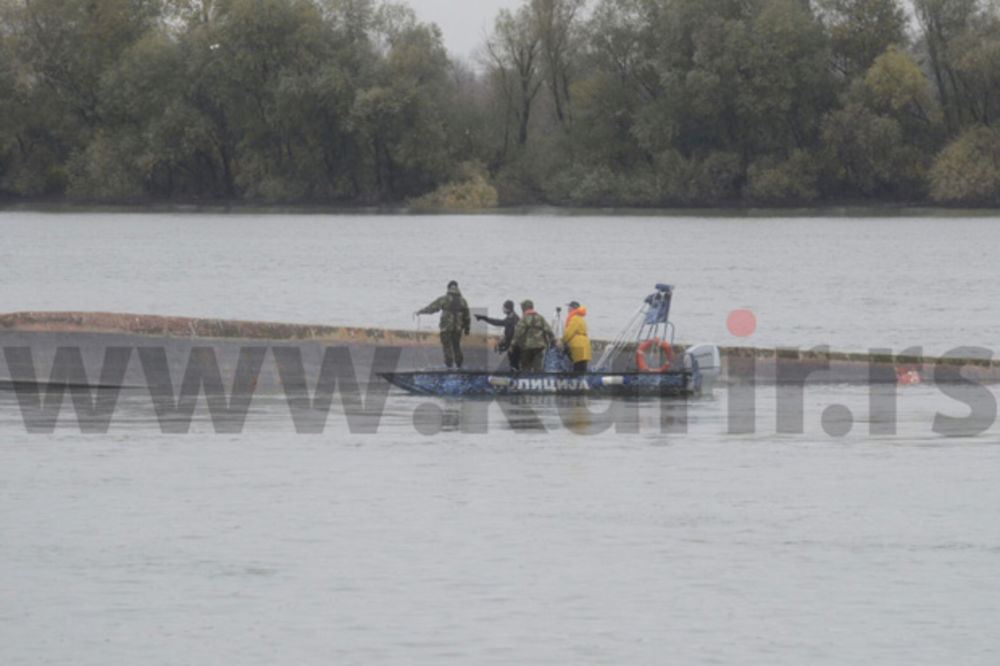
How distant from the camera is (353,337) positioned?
29.5m

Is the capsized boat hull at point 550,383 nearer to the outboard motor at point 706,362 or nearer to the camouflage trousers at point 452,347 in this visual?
the outboard motor at point 706,362

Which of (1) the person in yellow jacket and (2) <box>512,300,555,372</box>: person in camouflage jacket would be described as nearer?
(2) <box>512,300,555,372</box>: person in camouflage jacket

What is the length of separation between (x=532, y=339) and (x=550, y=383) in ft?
2.31

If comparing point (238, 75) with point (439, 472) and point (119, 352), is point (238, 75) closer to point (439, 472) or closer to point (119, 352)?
point (119, 352)

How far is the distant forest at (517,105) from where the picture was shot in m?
107

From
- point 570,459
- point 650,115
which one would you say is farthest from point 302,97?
point 570,459

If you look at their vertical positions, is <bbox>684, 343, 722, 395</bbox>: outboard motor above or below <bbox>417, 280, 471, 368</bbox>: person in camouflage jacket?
below

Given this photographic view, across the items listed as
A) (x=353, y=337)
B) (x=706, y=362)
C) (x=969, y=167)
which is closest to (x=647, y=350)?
(x=706, y=362)

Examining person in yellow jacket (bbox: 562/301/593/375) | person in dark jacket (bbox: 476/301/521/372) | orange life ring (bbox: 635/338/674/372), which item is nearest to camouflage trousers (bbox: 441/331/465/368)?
person in dark jacket (bbox: 476/301/521/372)

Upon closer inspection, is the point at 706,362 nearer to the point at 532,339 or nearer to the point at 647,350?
the point at 647,350

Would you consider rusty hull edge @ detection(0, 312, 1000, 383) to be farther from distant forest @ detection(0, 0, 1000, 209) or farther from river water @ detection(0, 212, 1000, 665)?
distant forest @ detection(0, 0, 1000, 209)

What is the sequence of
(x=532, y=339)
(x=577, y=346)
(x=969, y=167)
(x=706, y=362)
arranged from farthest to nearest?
(x=969, y=167) < (x=706, y=362) < (x=577, y=346) < (x=532, y=339)

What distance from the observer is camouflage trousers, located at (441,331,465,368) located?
26906 mm

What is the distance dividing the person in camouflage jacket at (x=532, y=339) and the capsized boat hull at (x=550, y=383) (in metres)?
0.22
